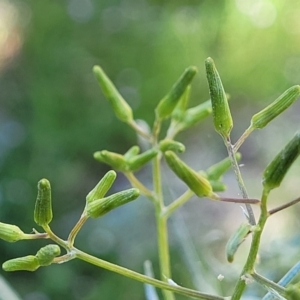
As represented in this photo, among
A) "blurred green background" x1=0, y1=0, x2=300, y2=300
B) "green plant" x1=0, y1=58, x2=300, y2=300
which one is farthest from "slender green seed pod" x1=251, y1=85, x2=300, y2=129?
"blurred green background" x1=0, y1=0, x2=300, y2=300

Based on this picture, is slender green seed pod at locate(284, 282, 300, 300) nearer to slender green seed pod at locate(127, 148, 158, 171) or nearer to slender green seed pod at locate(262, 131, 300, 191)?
slender green seed pod at locate(262, 131, 300, 191)

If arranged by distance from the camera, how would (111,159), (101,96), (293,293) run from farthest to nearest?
1. (101,96)
2. (111,159)
3. (293,293)

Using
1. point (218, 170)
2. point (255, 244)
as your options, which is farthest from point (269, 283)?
point (218, 170)

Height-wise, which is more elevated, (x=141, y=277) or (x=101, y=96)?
(x=101, y=96)

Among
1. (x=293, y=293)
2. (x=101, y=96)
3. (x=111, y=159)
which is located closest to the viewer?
(x=293, y=293)

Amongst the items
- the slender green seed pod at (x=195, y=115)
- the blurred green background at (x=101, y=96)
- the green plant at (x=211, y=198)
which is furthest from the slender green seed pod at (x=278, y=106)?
the blurred green background at (x=101, y=96)

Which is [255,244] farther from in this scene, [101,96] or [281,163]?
[101,96]
